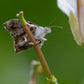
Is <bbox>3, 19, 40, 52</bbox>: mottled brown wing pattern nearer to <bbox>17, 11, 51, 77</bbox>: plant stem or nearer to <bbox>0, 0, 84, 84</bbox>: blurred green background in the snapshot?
<bbox>17, 11, 51, 77</bbox>: plant stem

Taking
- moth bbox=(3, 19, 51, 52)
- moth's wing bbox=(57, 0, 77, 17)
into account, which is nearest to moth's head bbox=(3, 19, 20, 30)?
moth bbox=(3, 19, 51, 52)

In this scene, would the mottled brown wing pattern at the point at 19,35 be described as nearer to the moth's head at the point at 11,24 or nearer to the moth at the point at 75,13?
the moth's head at the point at 11,24

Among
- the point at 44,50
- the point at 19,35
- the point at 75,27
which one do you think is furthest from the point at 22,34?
the point at 44,50

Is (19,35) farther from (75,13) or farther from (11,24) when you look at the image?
(75,13)

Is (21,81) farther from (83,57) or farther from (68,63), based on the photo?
(83,57)

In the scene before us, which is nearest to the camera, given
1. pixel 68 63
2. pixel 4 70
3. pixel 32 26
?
pixel 32 26

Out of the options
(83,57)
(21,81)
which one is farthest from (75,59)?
(21,81)
